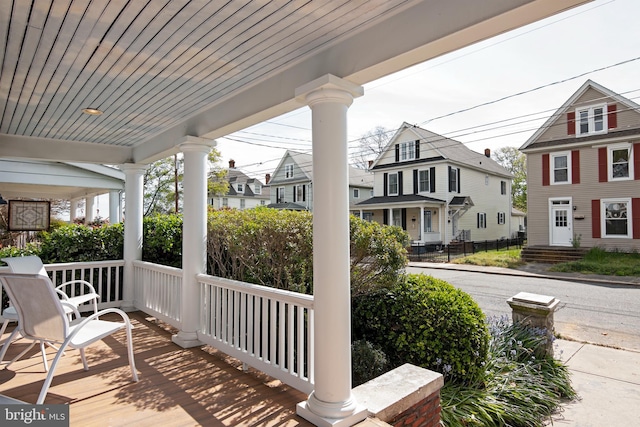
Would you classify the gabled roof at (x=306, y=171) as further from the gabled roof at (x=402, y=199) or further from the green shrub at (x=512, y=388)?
the green shrub at (x=512, y=388)

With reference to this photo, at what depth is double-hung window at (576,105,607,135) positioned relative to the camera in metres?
14.4

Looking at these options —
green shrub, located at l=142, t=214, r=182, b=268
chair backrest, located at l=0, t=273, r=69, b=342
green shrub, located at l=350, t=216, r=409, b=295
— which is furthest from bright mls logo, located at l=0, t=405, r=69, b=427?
green shrub, located at l=142, t=214, r=182, b=268

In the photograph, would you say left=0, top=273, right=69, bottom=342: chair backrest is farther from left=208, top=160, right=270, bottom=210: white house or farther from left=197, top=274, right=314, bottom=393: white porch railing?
left=208, top=160, right=270, bottom=210: white house

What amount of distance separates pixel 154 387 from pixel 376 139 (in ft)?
76.3

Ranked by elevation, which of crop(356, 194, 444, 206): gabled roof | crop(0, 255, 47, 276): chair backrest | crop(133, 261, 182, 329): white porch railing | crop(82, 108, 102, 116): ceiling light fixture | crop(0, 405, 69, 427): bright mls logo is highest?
crop(82, 108, 102, 116): ceiling light fixture

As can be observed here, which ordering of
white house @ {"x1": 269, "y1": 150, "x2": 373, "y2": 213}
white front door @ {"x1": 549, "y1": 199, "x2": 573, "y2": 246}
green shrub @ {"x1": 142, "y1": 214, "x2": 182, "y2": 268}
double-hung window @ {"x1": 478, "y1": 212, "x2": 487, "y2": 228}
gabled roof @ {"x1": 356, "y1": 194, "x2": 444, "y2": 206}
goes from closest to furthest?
green shrub @ {"x1": 142, "y1": 214, "x2": 182, "y2": 268} < white front door @ {"x1": 549, "y1": 199, "x2": 573, "y2": 246} < gabled roof @ {"x1": 356, "y1": 194, "x2": 444, "y2": 206} < double-hung window @ {"x1": 478, "y1": 212, "x2": 487, "y2": 228} < white house @ {"x1": 269, "y1": 150, "x2": 373, "y2": 213}

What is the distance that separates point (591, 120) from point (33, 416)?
17996 mm

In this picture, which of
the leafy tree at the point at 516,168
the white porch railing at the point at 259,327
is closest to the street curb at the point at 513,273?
the white porch railing at the point at 259,327

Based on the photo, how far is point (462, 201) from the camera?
19.1 metres

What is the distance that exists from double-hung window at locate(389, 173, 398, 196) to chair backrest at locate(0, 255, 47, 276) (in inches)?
705

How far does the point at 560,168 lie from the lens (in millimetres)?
15422

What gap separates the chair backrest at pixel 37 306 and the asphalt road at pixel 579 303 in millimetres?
6454

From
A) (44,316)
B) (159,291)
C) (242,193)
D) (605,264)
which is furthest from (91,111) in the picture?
(242,193)

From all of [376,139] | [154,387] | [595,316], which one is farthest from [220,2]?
[376,139]
